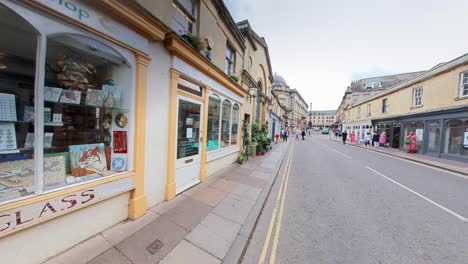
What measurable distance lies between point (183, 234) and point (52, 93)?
3032 millimetres

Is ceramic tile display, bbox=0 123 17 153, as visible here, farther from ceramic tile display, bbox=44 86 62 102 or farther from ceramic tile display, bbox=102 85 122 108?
ceramic tile display, bbox=102 85 122 108

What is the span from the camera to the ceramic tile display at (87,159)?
3.04 m

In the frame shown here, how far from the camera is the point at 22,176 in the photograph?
8.14 feet

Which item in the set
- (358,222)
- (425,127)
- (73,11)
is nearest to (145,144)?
(73,11)

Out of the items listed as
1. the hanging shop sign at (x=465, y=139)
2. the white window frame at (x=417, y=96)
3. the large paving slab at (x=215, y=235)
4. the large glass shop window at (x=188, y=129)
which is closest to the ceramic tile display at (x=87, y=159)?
the large glass shop window at (x=188, y=129)

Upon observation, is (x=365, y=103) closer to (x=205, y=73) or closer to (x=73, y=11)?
(x=205, y=73)

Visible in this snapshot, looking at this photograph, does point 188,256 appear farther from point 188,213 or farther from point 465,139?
point 465,139

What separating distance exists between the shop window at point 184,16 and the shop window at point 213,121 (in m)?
2.24

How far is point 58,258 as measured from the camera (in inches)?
101

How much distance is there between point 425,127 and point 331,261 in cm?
1858

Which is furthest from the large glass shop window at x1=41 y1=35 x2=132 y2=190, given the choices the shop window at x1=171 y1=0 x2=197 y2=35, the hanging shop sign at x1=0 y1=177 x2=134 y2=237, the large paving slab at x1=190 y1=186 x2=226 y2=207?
the shop window at x1=171 y1=0 x2=197 y2=35

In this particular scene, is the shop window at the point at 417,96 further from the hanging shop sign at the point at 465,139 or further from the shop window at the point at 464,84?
the hanging shop sign at the point at 465,139

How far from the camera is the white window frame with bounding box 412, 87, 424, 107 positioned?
15898 millimetres

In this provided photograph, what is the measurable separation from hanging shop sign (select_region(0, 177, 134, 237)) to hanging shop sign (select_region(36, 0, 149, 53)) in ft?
8.19
